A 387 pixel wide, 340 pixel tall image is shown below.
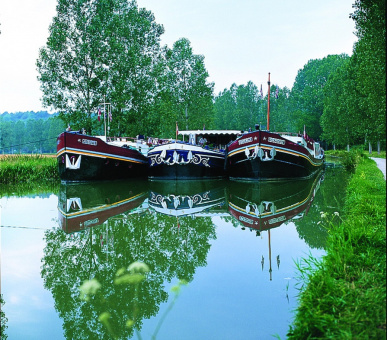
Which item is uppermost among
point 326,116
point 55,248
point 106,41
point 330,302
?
point 106,41

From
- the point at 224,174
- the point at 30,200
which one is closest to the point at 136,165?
the point at 224,174

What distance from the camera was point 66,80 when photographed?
27.2 m

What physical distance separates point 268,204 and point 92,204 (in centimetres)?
539

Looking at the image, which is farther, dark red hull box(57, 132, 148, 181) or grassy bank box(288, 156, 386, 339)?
dark red hull box(57, 132, 148, 181)

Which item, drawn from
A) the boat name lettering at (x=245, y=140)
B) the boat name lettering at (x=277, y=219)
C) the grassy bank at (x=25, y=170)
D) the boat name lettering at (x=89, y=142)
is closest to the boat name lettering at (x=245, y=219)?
the boat name lettering at (x=277, y=219)

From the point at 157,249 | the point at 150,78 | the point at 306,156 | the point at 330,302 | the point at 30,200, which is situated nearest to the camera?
the point at 330,302

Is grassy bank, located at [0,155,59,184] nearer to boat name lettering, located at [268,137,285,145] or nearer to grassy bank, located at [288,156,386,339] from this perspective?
boat name lettering, located at [268,137,285,145]

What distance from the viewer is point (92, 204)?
1199 cm

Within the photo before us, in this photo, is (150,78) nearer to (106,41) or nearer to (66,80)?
(106,41)

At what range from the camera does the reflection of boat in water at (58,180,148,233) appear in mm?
9383

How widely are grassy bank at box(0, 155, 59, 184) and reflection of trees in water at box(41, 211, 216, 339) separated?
11.9 m

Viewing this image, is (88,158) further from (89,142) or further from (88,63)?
(88,63)

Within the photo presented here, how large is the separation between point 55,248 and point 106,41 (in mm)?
23302

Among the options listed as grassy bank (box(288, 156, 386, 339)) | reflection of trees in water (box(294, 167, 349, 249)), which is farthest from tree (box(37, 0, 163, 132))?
grassy bank (box(288, 156, 386, 339))
